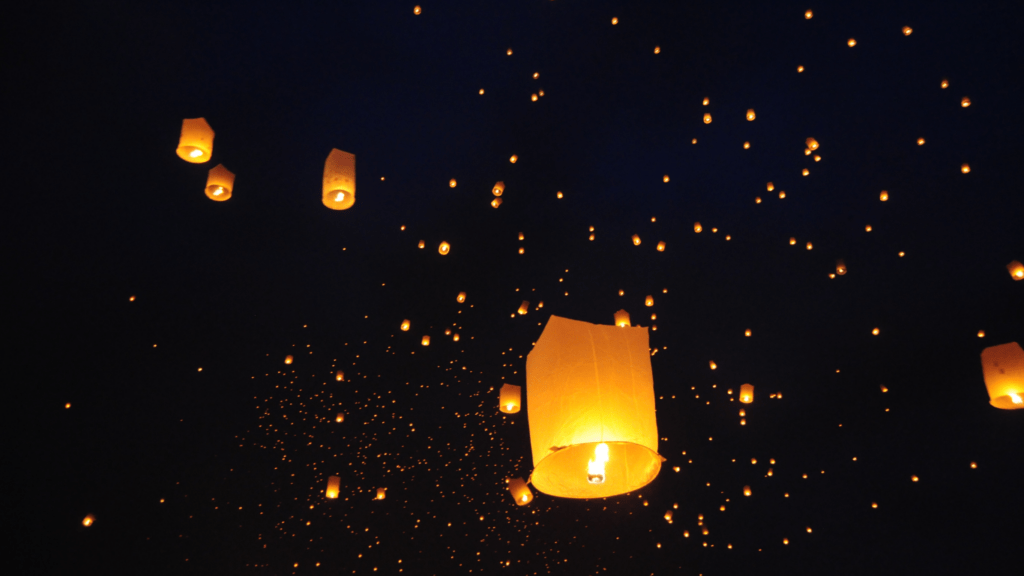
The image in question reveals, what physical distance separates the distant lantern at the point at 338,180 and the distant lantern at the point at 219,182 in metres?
0.50

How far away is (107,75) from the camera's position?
3.96 meters

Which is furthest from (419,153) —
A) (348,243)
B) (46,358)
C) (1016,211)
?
(1016,211)

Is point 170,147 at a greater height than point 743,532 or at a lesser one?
greater

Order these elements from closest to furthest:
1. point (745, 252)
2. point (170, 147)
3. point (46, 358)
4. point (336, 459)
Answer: point (170, 147) < point (46, 358) < point (745, 252) < point (336, 459)

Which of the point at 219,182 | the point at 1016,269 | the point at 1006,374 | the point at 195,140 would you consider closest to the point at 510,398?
the point at 219,182

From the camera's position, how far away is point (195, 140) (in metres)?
2.74

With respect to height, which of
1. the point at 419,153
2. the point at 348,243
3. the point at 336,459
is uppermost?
the point at 419,153

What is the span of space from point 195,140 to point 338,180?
615mm

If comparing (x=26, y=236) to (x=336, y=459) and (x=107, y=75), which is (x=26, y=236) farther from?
(x=336, y=459)

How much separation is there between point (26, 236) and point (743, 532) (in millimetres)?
6997

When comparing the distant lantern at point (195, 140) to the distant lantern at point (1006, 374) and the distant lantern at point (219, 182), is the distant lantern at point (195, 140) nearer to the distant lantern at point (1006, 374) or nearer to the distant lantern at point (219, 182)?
the distant lantern at point (219, 182)

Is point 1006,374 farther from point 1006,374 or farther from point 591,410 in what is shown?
point 591,410

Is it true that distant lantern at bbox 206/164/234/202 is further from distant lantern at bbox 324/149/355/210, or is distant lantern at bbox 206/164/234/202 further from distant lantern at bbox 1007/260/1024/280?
distant lantern at bbox 1007/260/1024/280

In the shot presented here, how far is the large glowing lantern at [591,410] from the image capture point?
211 centimetres
